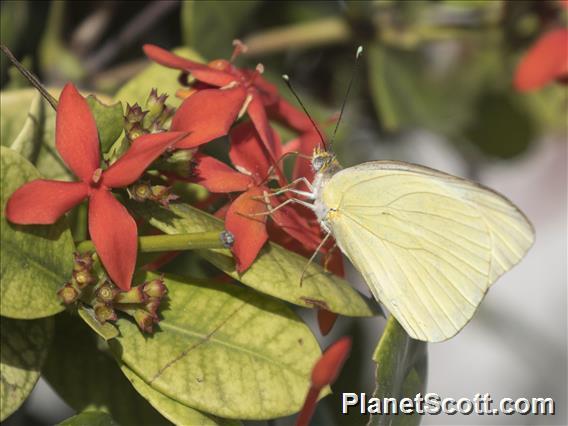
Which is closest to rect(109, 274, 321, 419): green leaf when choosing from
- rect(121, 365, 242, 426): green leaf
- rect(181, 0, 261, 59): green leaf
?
rect(121, 365, 242, 426): green leaf

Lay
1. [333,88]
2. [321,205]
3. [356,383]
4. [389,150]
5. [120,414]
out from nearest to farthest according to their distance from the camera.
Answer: [120,414], [321,205], [356,383], [333,88], [389,150]

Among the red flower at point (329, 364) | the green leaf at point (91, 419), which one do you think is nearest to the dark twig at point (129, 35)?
the green leaf at point (91, 419)

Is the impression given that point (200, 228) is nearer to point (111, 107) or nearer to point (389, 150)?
point (111, 107)

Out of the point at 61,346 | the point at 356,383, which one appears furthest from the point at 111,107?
the point at 356,383

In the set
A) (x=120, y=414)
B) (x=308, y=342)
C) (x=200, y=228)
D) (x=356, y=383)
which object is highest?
(x=200, y=228)

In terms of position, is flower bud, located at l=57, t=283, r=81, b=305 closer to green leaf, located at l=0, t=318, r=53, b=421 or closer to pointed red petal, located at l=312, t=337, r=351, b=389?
green leaf, located at l=0, t=318, r=53, b=421

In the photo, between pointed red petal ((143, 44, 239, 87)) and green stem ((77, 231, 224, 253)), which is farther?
pointed red petal ((143, 44, 239, 87))
